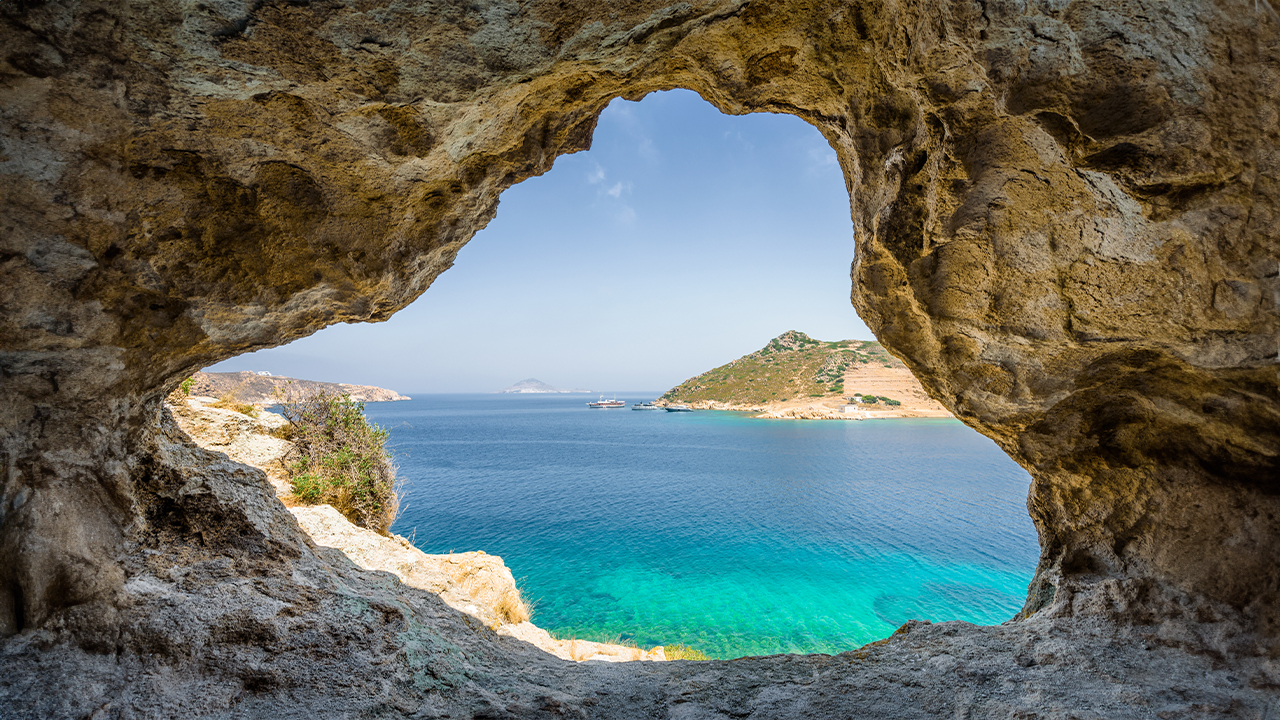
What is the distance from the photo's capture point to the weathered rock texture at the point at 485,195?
242 centimetres

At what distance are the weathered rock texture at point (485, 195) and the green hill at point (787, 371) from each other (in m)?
77.5

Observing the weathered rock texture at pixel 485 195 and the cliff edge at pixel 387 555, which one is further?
the cliff edge at pixel 387 555

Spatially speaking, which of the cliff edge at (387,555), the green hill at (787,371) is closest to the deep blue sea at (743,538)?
the cliff edge at (387,555)

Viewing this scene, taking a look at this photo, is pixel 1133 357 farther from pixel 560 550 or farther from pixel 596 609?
pixel 560 550

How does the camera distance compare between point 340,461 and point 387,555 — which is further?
point 340,461

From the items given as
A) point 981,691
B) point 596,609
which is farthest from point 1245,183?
point 596,609

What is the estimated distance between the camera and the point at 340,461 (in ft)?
31.7

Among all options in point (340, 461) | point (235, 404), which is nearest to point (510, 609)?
point (340, 461)

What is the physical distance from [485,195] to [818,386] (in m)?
81.5

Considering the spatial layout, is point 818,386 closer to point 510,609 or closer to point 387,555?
point 510,609

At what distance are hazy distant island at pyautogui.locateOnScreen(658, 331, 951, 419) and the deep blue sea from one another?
31.1 metres

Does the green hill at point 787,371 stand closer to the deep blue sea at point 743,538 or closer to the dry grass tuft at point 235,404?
the deep blue sea at point 743,538

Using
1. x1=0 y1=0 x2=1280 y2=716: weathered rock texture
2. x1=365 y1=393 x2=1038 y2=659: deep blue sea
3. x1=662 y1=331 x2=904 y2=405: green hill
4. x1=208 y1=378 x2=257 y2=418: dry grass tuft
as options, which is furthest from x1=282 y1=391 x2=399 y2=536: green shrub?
x1=662 y1=331 x2=904 y2=405: green hill

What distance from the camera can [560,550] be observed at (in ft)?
63.0
